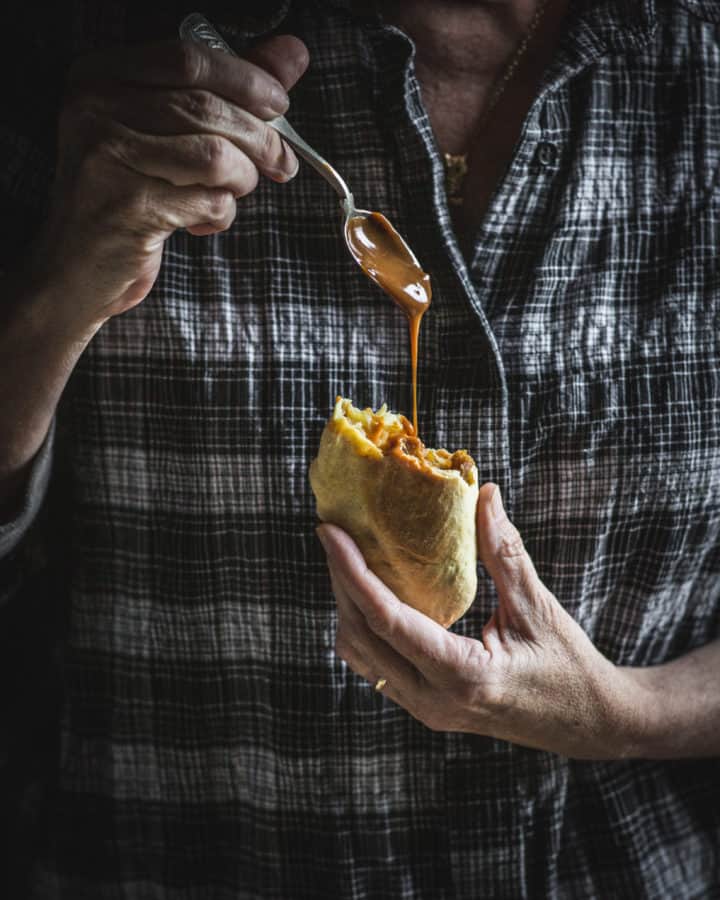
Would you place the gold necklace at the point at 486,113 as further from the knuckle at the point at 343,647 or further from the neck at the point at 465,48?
the knuckle at the point at 343,647

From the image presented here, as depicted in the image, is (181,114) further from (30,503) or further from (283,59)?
(30,503)

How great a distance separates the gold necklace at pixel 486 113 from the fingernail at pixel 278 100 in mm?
389

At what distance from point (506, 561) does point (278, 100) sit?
0.59 m

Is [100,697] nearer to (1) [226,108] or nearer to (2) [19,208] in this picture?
(2) [19,208]

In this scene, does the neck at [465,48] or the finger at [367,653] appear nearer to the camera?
the finger at [367,653]

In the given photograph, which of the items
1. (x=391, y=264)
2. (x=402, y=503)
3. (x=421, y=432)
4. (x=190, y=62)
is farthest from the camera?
(x=421, y=432)

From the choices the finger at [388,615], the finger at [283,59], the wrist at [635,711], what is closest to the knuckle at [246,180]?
the finger at [283,59]

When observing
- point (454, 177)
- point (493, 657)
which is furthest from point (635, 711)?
point (454, 177)

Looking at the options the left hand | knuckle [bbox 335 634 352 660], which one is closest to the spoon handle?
the left hand

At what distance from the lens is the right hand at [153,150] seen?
0.79 metres

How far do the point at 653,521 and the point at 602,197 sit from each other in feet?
1.58

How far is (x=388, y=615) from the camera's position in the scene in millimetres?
863

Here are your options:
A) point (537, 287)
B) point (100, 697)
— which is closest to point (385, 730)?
point (100, 697)

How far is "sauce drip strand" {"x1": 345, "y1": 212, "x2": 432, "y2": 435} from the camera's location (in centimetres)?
98
